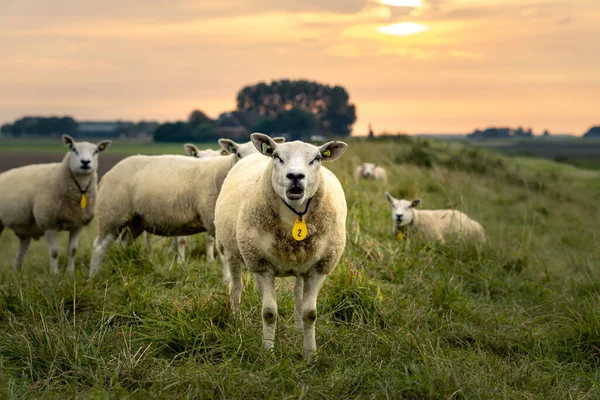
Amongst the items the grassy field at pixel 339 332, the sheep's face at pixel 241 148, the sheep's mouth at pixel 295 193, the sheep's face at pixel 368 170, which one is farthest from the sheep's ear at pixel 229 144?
the sheep's face at pixel 368 170

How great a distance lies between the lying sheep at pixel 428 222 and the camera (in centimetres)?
1080

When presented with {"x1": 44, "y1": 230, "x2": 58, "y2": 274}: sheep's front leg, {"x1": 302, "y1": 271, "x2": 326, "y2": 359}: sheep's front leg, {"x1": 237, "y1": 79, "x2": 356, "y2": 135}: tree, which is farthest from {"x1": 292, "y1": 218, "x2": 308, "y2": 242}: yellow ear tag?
{"x1": 237, "y1": 79, "x2": 356, "y2": 135}: tree

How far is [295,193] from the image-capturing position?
4992 millimetres

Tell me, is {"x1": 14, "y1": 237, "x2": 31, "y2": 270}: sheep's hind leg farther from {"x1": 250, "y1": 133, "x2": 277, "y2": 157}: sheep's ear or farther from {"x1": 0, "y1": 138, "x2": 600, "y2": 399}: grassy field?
{"x1": 250, "y1": 133, "x2": 277, "y2": 157}: sheep's ear

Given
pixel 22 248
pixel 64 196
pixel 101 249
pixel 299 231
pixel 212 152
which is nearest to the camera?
pixel 299 231

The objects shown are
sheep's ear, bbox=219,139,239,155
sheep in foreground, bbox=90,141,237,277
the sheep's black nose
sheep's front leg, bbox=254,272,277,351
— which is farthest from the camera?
sheep's ear, bbox=219,139,239,155

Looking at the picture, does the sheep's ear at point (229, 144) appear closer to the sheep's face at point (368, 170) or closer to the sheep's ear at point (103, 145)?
the sheep's ear at point (103, 145)

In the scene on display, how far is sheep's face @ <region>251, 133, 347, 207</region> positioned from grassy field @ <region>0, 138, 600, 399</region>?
4.29 feet

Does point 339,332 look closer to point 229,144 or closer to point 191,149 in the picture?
point 229,144

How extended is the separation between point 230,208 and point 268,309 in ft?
3.68

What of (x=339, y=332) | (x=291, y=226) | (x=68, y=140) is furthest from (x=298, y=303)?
(x=68, y=140)

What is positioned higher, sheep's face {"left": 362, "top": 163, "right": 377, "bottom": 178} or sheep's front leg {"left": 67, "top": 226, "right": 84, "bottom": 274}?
sheep's face {"left": 362, "top": 163, "right": 377, "bottom": 178}

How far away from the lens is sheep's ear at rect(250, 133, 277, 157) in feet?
17.3

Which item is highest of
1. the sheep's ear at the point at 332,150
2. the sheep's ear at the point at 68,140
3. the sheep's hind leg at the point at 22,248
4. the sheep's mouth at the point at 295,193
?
the sheep's ear at the point at 332,150
